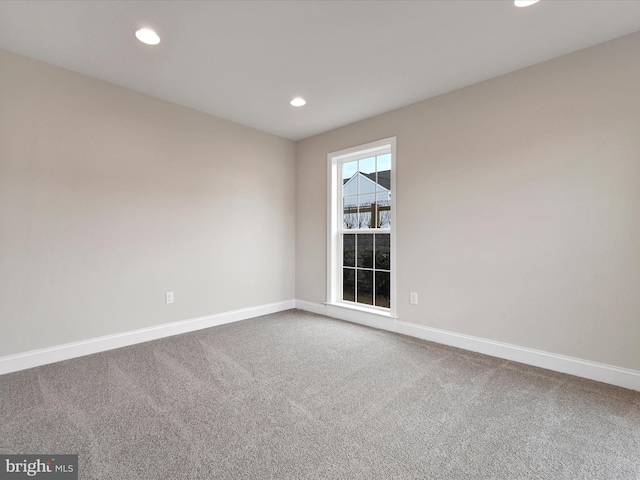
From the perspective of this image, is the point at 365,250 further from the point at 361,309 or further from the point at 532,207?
the point at 532,207

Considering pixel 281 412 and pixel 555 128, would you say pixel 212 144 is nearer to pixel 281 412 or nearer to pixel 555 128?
pixel 281 412

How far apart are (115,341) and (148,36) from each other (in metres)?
2.71

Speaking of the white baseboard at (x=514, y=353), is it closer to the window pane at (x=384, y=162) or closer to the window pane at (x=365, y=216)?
the window pane at (x=365, y=216)

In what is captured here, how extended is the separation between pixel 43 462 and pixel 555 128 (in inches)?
157

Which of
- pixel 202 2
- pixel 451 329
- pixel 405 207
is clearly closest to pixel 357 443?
pixel 451 329

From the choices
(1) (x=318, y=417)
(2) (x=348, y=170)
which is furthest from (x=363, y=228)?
(1) (x=318, y=417)

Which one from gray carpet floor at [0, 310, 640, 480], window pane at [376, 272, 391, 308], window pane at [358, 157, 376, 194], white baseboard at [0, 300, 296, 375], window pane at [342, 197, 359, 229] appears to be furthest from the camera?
window pane at [342, 197, 359, 229]

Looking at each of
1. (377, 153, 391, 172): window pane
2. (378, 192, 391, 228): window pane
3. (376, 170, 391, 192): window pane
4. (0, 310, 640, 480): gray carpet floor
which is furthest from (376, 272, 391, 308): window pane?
(377, 153, 391, 172): window pane

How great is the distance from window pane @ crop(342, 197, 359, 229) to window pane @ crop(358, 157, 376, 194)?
22cm

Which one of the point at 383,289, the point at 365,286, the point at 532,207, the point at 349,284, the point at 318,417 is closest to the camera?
the point at 318,417

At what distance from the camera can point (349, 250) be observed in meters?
4.21

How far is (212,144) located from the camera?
3.71 meters

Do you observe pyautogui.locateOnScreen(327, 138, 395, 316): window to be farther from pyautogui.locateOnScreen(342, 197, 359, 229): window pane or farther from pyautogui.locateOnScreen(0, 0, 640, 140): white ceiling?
pyautogui.locateOnScreen(0, 0, 640, 140): white ceiling

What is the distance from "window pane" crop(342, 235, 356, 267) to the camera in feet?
13.6
